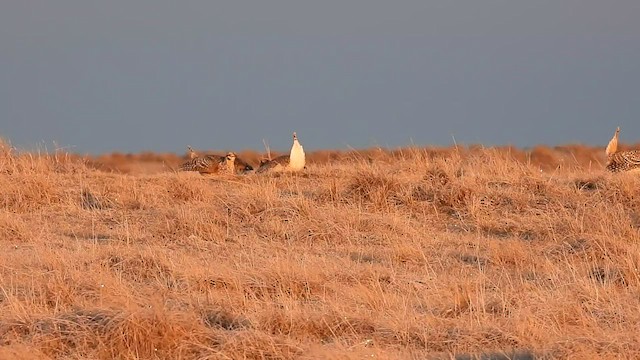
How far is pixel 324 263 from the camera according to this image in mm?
8203

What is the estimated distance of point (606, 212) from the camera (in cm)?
1029

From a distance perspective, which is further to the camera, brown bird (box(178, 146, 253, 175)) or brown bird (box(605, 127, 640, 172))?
brown bird (box(178, 146, 253, 175))

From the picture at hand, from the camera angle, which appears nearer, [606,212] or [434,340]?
[434,340]

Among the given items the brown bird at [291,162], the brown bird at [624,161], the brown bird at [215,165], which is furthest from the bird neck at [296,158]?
the brown bird at [624,161]

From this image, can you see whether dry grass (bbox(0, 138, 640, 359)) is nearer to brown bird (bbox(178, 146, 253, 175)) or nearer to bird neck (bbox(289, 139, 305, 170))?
bird neck (bbox(289, 139, 305, 170))

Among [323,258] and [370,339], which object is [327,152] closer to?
[323,258]

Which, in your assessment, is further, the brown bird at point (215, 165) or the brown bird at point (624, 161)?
the brown bird at point (215, 165)

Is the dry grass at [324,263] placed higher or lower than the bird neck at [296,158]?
lower

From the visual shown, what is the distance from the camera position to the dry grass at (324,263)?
6.06 metres

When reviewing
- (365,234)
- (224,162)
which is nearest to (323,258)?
(365,234)

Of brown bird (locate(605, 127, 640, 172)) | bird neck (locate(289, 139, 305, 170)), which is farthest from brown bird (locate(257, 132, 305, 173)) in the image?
brown bird (locate(605, 127, 640, 172))

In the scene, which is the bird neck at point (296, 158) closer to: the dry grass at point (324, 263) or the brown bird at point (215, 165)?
the dry grass at point (324, 263)

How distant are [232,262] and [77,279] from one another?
1515mm

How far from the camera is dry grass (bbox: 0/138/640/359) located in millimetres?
6059
